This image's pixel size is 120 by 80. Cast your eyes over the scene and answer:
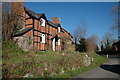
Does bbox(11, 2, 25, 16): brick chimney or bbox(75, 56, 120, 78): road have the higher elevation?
bbox(11, 2, 25, 16): brick chimney

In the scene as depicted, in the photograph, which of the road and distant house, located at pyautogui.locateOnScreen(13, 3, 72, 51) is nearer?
the road

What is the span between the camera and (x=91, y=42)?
26.0 m

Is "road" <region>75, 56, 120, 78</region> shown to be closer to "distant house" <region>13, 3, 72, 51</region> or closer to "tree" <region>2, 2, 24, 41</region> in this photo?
"distant house" <region>13, 3, 72, 51</region>

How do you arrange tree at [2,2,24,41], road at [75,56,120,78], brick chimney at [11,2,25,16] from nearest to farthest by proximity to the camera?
1. road at [75,56,120,78]
2. tree at [2,2,24,41]
3. brick chimney at [11,2,25,16]

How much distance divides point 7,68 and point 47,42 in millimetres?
14982

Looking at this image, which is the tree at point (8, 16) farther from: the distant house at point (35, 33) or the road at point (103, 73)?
the road at point (103, 73)

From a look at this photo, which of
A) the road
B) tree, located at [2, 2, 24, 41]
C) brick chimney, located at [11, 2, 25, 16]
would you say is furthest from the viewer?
brick chimney, located at [11, 2, 25, 16]

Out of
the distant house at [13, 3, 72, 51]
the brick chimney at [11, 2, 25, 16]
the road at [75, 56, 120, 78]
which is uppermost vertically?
the brick chimney at [11, 2, 25, 16]

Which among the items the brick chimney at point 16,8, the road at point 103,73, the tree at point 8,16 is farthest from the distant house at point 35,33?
the road at point 103,73

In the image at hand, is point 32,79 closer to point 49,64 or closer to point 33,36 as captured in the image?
point 49,64

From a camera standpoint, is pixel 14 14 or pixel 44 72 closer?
pixel 44 72

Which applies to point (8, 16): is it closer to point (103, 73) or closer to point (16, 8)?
point (16, 8)

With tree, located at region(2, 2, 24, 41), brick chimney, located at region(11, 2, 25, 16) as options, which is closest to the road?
tree, located at region(2, 2, 24, 41)

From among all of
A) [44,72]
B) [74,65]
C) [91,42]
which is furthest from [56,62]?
[91,42]
